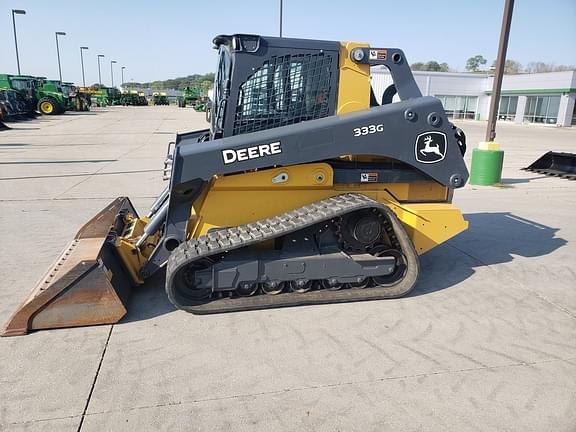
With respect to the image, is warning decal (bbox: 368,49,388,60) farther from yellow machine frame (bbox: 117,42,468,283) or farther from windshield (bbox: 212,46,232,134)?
windshield (bbox: 212,46,232,134)

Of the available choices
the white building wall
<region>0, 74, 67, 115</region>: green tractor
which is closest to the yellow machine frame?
<region>0, 74, 67, 115</region>: green tractor

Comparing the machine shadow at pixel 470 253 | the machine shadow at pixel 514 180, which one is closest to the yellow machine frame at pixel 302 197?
the machine shadow at pixel 470 253

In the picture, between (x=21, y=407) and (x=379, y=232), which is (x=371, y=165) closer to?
(x=379, y=232)

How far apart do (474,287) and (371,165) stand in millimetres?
1604

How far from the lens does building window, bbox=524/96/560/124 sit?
124 ft

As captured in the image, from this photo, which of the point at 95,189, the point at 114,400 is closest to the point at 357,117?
the point at 114,400

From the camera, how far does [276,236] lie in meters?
3.70

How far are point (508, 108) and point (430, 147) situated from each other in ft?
145

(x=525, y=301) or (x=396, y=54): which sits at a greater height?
(x=396, y=54)

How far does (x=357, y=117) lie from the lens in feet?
12.8

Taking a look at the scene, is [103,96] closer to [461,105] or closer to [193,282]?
[461,105]

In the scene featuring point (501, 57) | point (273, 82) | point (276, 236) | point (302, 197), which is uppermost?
point (501, 57)

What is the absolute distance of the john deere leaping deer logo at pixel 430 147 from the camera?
4.09 m

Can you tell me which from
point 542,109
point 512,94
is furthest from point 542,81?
point 512,94
